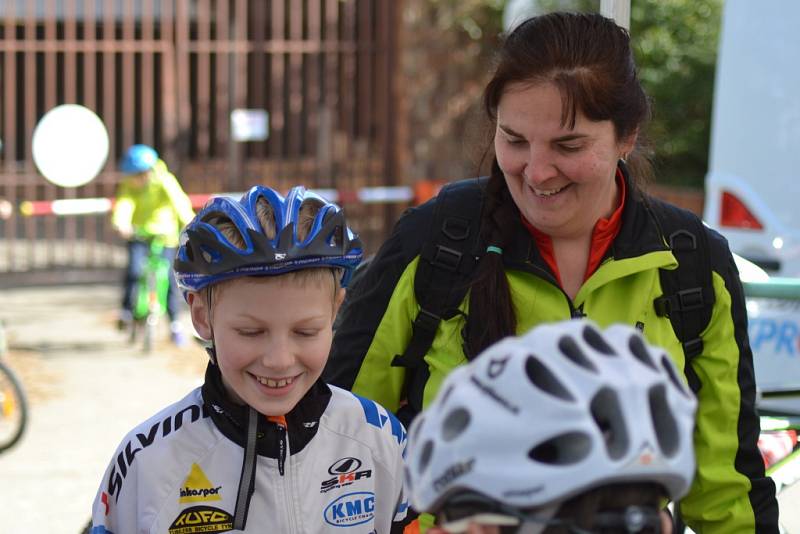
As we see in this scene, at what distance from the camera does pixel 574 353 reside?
61.0 inches

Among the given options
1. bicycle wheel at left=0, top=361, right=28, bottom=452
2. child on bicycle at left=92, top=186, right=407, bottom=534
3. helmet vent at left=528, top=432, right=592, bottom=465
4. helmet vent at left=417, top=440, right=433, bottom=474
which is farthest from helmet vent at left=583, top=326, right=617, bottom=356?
bicycle wheel at left=0, top=361, right=28, bottom=452

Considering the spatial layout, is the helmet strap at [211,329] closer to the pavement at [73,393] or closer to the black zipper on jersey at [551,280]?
the black zipper on jersey at [551,280]

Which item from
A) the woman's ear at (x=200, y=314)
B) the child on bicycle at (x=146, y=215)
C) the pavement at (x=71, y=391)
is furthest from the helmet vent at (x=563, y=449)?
the child on bicycle at (x=146, y=215)

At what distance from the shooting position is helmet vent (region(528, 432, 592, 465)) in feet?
4.91

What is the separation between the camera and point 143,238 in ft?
34.6

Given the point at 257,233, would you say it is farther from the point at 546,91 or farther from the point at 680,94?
the point at 680,94

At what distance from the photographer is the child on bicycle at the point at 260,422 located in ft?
8.05

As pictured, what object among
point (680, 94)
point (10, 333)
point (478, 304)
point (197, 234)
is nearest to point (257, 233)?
point (197, 234)

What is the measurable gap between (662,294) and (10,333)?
939cm

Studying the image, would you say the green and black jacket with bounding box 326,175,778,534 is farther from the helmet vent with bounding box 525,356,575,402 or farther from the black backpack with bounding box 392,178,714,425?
the helmet vent with bounding box 525,356,575,402

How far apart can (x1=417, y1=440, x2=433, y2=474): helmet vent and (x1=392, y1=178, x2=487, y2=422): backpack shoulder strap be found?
3.67 feet

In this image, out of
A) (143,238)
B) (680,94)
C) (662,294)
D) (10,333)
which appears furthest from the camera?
(680,94)

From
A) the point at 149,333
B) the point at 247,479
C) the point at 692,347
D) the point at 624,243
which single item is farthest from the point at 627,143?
the point at 149,333

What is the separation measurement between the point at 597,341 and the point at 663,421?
0.40 ft
